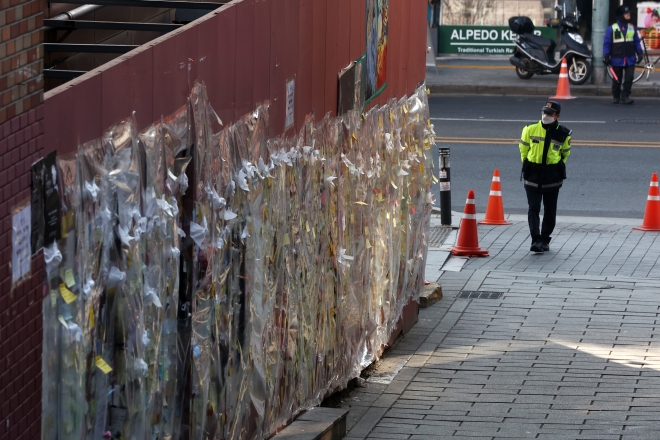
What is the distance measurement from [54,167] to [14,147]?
0.21 m

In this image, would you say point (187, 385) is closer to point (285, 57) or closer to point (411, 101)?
point (285, 57)

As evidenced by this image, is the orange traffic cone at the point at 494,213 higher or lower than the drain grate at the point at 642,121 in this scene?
lower

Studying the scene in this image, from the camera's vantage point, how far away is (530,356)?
28.3ft

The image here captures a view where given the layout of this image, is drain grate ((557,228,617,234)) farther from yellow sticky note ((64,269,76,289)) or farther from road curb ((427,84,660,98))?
road curb ((427,84,660,98))

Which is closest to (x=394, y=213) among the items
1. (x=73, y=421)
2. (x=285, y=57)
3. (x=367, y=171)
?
(x=367, y=171)

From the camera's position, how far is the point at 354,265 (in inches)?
302

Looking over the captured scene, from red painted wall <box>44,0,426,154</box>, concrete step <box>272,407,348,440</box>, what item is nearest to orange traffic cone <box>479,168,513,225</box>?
red painted wall <box>44,0,426,154</box>

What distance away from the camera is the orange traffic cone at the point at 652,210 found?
1330 cm

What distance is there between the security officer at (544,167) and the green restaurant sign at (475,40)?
54.0 ft

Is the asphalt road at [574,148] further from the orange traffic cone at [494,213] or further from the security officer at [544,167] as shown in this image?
the security officer at [544,167]

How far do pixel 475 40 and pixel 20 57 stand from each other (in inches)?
1027

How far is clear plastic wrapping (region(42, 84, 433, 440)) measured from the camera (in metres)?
3.97

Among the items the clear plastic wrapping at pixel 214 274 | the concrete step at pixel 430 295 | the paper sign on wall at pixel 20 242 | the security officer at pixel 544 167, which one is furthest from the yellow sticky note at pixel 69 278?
the security officer at pixel 544 167

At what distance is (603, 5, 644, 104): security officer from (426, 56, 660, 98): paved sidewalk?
5.22ft
